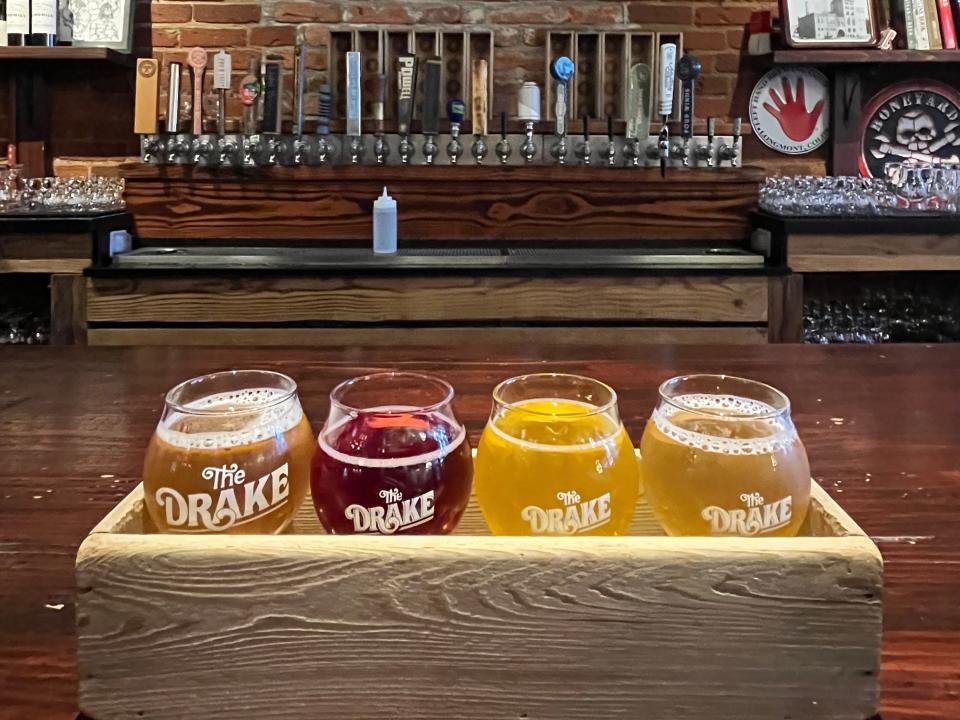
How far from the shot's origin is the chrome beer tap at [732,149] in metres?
3.53

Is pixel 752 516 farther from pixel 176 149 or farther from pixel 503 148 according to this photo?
pixel 176 149

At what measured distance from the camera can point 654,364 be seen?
1438 millimetres

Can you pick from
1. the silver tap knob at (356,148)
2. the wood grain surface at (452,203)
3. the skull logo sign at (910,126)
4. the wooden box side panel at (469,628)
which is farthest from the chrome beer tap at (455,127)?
the wooden box side panel at (469,628)

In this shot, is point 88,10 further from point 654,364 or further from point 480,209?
point 654,364

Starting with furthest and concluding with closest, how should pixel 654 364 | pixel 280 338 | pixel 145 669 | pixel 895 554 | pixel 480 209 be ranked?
pixel 480 209, pixel 280 338, pixel 654 364, pixel 895 554, pixel 145 669

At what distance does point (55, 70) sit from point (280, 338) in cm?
163

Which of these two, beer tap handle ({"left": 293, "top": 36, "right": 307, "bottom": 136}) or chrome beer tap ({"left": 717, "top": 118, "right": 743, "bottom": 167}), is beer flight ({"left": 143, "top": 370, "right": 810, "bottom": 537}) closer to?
beer tap handle ({"left": 293, "top": 36, "right": 307, "bottom": 136})

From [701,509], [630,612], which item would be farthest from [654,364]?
[630,612]

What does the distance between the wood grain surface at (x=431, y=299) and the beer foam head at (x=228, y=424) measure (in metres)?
2.32

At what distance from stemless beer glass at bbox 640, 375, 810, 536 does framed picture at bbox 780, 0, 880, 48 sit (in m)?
3.23

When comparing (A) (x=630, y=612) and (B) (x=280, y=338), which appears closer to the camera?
(A) (x=630, y=612)

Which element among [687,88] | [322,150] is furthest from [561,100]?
[322,150]

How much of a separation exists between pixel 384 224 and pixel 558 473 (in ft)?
9.07

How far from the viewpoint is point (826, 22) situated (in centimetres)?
350
